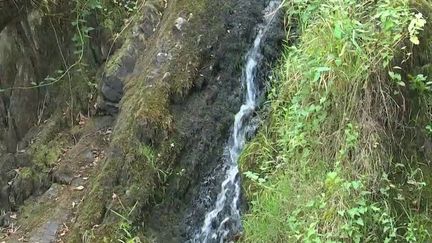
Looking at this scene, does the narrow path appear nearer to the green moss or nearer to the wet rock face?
the green moss

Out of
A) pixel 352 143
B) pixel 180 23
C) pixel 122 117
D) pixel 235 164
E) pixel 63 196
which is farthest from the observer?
pixel 180 23

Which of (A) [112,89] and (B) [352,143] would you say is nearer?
(B) [352,143]

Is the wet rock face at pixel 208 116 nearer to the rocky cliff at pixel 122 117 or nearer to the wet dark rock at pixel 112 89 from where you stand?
the rocky cliff at pixel 122 117

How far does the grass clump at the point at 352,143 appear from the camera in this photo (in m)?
3.31

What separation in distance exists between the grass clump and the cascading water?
17.0 inches

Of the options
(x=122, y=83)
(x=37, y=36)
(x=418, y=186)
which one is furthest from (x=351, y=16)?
(x=37, y=36)

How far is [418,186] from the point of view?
345cm

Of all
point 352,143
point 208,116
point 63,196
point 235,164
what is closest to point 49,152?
point 63,196

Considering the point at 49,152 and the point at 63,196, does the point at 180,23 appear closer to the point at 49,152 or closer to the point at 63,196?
the point at 49,152

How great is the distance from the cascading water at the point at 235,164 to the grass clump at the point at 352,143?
432 millimetres

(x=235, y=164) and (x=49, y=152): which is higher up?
(x=49, y=152)

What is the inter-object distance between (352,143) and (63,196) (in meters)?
2.76

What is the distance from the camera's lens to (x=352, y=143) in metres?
3.44

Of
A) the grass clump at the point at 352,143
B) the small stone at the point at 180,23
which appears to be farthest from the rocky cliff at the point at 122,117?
the grass clump at the point at 352,143
